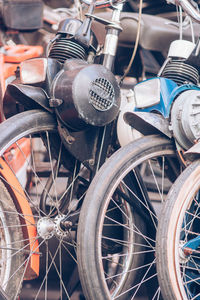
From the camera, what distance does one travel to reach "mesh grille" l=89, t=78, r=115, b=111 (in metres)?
1.80

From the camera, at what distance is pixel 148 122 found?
5.88 ft

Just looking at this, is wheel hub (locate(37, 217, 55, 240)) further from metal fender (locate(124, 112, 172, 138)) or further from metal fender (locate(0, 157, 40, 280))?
metal fender (locate(124, 112, 172, 138))

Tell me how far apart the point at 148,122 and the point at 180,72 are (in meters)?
0.38

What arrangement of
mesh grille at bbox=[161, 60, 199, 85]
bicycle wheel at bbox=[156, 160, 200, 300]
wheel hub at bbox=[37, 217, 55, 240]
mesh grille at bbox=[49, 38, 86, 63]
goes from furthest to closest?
1. mesh grille at bbox=[161, 60, 199, 85]
2. mesh grille at bbox=[49, 38, 86, 63]
3. wheel hub at bbox=[37, 217, 55, 240]
4. bicycle wheel at bbox=[156, 160, 200, 300]

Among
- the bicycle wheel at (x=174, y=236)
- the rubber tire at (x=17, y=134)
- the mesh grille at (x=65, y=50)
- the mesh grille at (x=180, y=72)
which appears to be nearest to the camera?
the bicycle wheel at (x=174, y=236)

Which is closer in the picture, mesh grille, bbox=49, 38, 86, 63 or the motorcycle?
the motorcycle

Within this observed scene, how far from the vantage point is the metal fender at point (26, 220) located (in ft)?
6.05

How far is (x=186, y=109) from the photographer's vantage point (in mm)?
1820

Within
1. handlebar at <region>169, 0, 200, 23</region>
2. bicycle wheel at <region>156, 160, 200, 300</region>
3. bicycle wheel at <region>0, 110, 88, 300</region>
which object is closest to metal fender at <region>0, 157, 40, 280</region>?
bicycle wheel at <region>0, 110, 88, 300</region>

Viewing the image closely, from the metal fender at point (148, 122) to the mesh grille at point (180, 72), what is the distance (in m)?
0.28

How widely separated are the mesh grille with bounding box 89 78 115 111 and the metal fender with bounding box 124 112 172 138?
88 millimetres

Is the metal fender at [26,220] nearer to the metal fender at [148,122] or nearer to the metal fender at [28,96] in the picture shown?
the metal fender at [28,96]

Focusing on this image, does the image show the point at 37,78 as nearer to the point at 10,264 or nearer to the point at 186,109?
the point at 186,109

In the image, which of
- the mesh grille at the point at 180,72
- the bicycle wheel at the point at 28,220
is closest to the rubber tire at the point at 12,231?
the bicycle wheel at the point at 28,220
